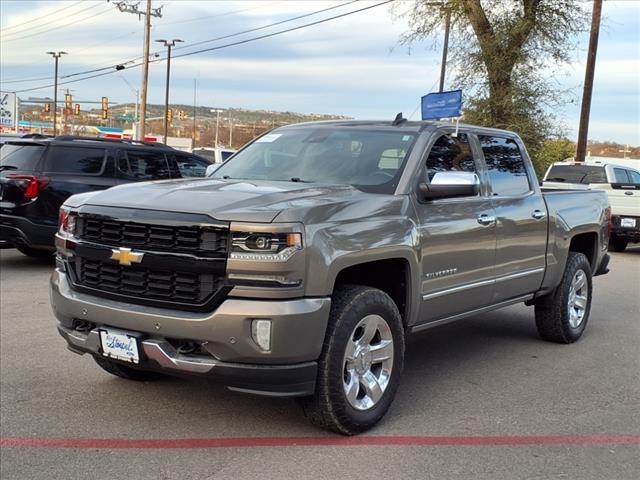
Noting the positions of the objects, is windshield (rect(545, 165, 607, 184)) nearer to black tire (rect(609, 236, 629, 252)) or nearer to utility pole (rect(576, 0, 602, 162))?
black tire (rect(609, 236, 629, 252))

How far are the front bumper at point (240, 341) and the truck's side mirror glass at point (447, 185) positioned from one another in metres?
1.28

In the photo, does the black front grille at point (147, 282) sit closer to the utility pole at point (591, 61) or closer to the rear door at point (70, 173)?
the rear door at point (70, 173)

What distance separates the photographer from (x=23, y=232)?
31.1 feet

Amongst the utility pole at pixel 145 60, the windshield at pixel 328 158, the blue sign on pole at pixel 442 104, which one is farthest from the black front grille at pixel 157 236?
the utility pole at pixel 145 60

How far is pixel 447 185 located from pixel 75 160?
23.2 ft

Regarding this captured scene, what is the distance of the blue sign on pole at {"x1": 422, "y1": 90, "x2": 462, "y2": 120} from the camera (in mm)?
17578

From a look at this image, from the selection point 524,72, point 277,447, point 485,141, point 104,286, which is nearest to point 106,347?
point 104,286

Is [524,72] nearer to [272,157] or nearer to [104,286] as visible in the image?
[272,157]

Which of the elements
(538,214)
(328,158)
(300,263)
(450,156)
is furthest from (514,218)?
(300,263)

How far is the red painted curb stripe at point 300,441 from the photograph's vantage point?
3979mm

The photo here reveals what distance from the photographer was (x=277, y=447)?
3998mm

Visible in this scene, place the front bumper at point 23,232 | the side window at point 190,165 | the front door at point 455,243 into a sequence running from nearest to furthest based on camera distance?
the front door at point 455,243 → the front bumper at point 23,232 → the side window at point 190,165

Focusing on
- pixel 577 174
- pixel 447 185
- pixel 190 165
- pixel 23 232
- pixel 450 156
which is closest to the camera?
pixel 447 185

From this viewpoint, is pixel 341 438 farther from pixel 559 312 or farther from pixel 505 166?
pixel 559 312
